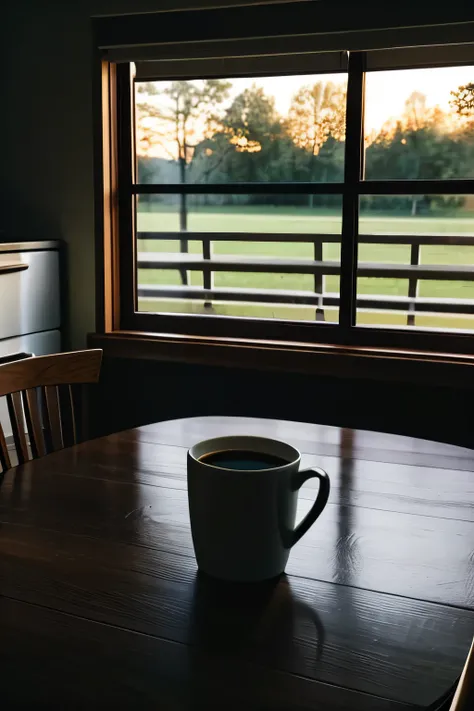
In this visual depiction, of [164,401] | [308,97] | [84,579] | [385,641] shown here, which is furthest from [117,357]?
[385,641]

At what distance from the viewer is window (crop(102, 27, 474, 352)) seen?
2395 mm

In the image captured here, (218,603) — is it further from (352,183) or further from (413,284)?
(413,284)

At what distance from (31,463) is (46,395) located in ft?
0.91

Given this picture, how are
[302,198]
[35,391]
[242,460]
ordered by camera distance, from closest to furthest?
[242,460] → [35,391] → [302,198]

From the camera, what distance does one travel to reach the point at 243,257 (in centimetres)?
274

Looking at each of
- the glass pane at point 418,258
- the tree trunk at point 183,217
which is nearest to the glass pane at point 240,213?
the tree trunk at point 183,217

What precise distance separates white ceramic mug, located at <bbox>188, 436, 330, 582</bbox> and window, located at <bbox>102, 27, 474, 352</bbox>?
1751 millimetres

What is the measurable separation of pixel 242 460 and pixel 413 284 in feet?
6.79

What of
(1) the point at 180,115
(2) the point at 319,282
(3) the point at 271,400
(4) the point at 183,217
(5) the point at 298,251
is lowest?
(3) the point at 271,400

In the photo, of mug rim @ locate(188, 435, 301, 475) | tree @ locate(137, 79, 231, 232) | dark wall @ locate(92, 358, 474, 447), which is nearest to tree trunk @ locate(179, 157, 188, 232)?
tree @ locate(137, 79, 231, 232)

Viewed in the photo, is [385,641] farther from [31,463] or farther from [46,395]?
[46,395]

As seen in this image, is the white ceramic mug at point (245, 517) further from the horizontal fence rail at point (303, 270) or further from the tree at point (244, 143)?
the tree at point (244, 143)

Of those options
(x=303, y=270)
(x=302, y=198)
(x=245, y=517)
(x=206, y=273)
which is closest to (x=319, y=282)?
(x=303, y=270)

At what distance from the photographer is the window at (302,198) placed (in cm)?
239
